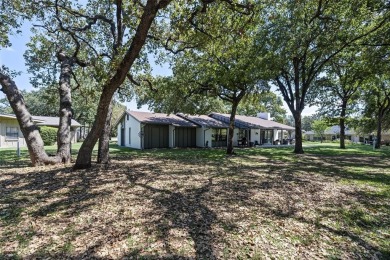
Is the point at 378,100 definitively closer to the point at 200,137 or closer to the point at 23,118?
the point at 200,137

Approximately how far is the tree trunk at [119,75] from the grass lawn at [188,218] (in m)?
1.45

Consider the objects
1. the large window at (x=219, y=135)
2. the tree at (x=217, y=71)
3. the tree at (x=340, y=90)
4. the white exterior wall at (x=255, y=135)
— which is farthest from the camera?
the white exterior wall at (x=255, y=135)

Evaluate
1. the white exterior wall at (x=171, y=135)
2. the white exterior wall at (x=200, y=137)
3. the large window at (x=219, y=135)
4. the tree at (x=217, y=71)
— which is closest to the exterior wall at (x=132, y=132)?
the white exterior wall at (x=171, y=135)

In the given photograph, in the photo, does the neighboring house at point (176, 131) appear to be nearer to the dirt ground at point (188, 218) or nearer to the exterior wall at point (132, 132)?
the exterior wall at point (132, 132)

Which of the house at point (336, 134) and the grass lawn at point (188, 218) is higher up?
the house at point (336, 134)

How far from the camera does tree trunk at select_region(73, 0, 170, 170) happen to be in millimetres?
6547

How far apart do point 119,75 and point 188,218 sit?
514 centimetres

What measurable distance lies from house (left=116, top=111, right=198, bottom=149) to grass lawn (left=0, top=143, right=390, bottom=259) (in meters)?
15.0

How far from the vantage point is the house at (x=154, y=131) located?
23.0 metres

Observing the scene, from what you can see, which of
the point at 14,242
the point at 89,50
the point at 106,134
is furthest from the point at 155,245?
the point at 89,50

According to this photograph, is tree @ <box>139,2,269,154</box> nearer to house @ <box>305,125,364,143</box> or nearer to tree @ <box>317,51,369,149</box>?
tree @ <box>317,51,369,149</box>

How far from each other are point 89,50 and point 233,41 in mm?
8095

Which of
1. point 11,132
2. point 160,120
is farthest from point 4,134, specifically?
point 160,120

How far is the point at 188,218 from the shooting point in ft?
15.4
